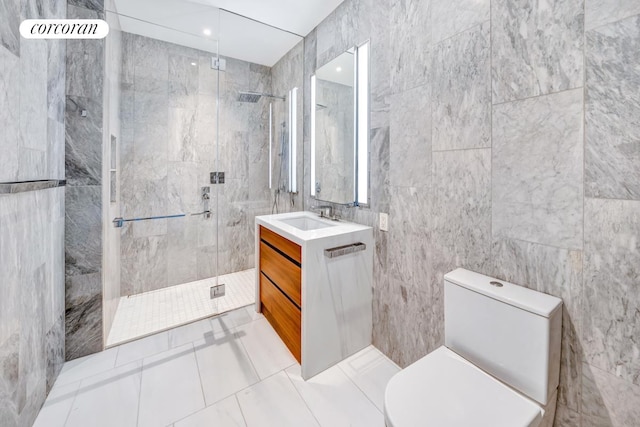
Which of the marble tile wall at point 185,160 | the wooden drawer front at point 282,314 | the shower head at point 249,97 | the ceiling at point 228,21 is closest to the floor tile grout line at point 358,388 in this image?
the wooden drawer front at point 282,314

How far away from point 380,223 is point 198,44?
2.37 metres

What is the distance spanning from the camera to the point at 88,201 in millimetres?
1786

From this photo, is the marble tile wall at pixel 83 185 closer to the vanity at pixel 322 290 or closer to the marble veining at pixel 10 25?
the marble veining at pixel 10 25

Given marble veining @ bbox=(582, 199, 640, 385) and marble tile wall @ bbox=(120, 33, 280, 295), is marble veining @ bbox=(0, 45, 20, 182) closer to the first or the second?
marble tile wall @ bbox=(120, 33, 280, 295)

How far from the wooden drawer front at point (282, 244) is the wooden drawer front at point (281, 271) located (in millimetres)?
54

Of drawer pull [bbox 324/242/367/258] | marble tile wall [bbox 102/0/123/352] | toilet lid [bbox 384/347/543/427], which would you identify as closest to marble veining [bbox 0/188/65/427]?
marble tile wall [bbox 102/0/123/352]

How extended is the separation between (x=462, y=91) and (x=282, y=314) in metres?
1.83

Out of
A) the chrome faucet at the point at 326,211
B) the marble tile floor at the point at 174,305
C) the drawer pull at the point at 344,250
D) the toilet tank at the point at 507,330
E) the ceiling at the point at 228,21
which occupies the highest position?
the ceiling at the point at 228,21

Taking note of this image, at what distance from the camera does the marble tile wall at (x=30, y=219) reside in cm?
108

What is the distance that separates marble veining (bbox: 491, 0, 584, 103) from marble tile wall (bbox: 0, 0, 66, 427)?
2038 mm

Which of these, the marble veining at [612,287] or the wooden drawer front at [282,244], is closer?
the marble veining at [612,287]

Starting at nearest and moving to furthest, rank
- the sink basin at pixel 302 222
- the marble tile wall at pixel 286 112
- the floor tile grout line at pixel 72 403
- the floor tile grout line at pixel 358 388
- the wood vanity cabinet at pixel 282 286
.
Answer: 1. the floor tile grout line at pixel 72 403
2. the floor tile grout line at pixel 358 388
3. the wood vanity cabinet at pixel 282 286
4. the sink basin at pixel 302 222
5. the marble tile wall at pixel 286 112

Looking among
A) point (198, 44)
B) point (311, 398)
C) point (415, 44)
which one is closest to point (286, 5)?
point (198, 44)

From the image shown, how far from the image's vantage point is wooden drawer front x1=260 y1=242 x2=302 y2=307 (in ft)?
5.76
